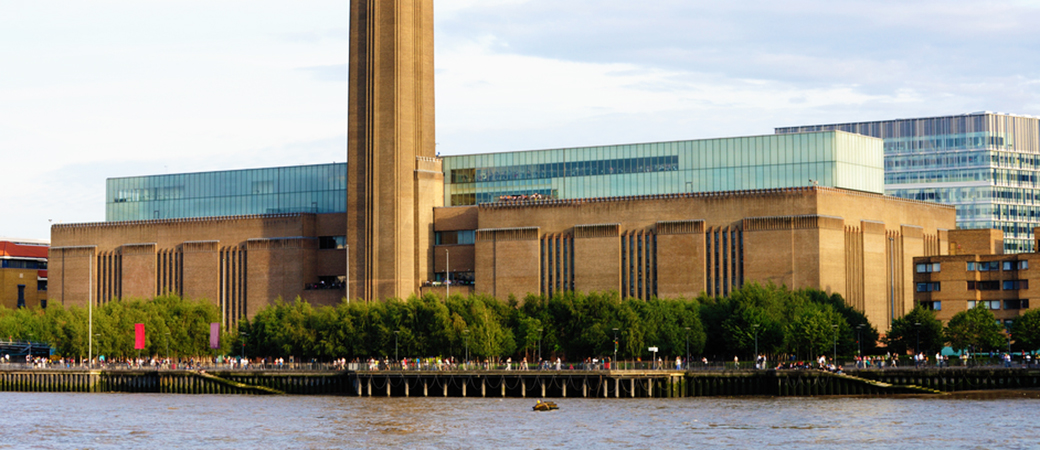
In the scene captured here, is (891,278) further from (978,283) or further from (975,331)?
(975,331)

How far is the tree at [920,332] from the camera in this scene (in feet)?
474

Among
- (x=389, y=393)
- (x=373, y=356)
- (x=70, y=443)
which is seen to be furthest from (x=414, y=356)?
(x=70, y=443)

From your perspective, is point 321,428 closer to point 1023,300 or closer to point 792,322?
point 792,322

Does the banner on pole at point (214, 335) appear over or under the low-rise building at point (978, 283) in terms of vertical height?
under

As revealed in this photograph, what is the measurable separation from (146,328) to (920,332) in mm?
84977

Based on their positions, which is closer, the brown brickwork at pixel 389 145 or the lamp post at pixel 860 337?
the lamp post at pixel 860 337

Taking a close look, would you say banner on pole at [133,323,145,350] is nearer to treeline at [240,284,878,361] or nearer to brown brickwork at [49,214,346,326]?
treeline at [240,284,878,361]

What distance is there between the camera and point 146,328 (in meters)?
174

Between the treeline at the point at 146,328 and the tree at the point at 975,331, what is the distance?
8054 centimetres

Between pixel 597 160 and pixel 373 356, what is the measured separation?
36.0 m

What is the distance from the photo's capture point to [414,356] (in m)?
157

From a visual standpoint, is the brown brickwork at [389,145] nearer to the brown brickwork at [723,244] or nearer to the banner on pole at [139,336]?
Result: the brown brickwork at [723,244]

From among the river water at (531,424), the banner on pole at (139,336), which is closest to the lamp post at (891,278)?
the river water at (531,424)

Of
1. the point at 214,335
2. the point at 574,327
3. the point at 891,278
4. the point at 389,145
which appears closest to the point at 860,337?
the point at 891,278
